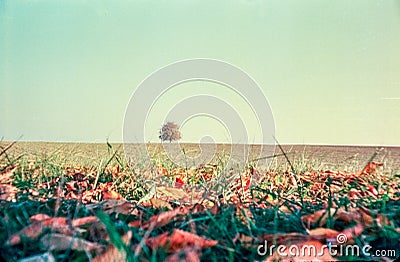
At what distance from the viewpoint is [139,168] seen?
2.52 meters

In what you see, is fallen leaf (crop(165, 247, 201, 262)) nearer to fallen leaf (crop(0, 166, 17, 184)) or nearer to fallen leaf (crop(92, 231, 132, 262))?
fallen leaf (crop(92, 231, 132, 262))

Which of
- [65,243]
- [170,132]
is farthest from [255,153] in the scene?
[65,243]

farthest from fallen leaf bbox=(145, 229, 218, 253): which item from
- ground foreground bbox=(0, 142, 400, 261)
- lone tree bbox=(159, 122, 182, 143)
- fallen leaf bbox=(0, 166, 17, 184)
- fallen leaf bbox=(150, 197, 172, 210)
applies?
lone tree bbox=(159, 122, 182, 143)

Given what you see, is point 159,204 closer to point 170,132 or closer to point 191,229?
point 191,229

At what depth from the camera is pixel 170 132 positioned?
2365 millimetres

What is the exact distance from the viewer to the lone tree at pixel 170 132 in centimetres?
224

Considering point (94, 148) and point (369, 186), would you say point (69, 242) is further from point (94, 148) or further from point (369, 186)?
point (94, 148)

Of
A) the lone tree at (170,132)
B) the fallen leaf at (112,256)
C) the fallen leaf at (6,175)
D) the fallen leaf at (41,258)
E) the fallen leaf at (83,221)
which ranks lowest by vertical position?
the fallen leaf at (41,258)

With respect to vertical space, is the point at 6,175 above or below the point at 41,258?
above

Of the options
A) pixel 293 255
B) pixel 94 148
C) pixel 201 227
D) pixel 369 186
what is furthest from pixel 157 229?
pixel 94 148

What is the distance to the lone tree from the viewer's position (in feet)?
7.34

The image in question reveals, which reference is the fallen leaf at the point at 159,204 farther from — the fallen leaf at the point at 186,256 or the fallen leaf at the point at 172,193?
the fallen leaf at the point at 186,256

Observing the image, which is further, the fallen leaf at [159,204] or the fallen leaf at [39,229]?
the fallen leaf at [159,204]

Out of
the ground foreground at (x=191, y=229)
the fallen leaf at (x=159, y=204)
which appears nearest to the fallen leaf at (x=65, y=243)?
the ground foreground at (x=191, y=229)
